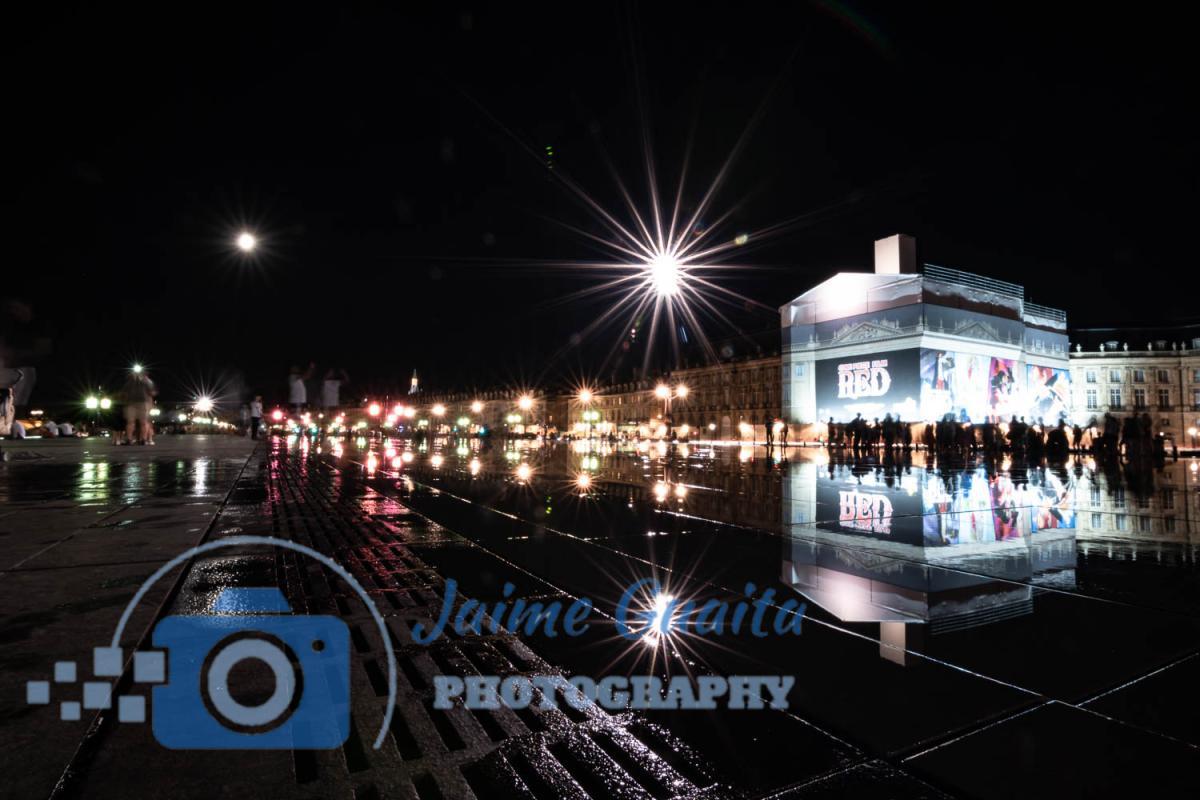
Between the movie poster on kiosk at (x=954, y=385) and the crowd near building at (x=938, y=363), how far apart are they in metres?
0.11

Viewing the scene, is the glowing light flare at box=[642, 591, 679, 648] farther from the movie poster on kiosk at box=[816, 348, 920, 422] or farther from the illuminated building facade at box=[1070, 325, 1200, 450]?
the illuminated building facade at box=[1070, 325, 1200, 450]

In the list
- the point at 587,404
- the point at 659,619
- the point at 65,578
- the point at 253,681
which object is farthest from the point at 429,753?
the point at 587,404

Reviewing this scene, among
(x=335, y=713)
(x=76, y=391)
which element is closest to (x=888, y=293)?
(x=335, y=713)

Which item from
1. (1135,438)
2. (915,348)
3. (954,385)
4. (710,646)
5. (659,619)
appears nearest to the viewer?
(710,646)

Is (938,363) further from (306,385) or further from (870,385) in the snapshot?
(306,385)

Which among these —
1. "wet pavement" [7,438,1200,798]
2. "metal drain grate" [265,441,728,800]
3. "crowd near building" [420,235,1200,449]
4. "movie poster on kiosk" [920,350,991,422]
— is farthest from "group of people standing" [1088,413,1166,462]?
"metal drain grate" [265,441,728,800]

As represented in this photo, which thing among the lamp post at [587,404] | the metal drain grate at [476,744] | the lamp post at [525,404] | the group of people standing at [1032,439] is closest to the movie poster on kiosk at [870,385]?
the group of people standing at [1032,439]

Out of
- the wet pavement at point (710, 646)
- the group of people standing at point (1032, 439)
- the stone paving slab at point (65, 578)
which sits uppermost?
the group of people standing at point (1032, 439)

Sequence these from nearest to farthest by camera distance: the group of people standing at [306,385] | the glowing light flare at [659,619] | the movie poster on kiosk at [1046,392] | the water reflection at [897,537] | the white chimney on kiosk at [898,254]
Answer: the glowing light flare at [659,619], the water reflection at [897,537], the group of people standing at [306,385], the white chimney on kiosk at [898,254], the movie poster on kiosk at [1046,392]

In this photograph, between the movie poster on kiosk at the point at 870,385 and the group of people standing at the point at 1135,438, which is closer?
the group of people standing at the point at 1135,438

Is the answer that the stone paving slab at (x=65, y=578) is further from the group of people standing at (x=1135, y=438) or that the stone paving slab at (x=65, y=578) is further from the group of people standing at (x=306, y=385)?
the group of people standing at (x=306, y=385)

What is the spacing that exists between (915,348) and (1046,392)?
22.9m

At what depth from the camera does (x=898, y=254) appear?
57.8 meters

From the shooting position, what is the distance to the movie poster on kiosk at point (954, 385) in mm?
48719
